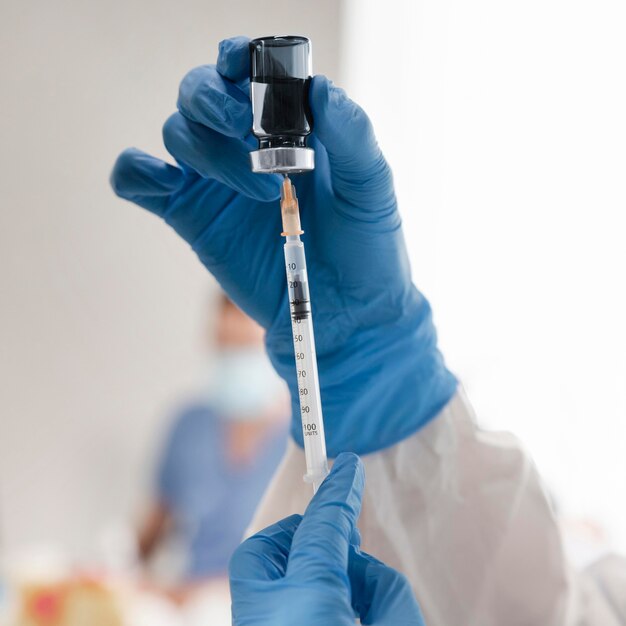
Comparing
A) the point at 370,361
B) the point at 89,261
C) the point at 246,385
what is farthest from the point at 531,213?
the point at 89,261

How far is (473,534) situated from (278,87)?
52 centimetres

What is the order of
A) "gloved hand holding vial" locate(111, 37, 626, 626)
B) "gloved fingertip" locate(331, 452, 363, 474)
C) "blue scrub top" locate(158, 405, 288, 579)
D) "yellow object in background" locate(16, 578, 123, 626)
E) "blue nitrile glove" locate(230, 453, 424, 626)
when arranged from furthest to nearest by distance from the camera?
"blue scrub top" locate(158, 405, 288, 579)
"yellow object in background" locate(16, 578, 123, 626)
"gloved hand holding vial" locate(111, 37, 626, 626)
"gloved fingertip" locate(331, 452, 363, 474)
"blue nitrile glove" locate(230, 453, 424, 626)

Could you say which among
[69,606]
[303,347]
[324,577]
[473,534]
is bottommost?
[69,606]

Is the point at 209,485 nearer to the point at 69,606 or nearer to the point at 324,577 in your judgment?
the point at 69,606

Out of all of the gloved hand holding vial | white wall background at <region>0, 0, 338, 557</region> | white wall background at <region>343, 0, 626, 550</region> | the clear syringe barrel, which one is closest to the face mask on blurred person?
white wall background at <region>0, 0, 338, 557</region>

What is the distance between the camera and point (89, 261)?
8.61 ft

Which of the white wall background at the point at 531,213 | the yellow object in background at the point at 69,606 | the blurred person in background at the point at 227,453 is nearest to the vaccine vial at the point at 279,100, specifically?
the white wall background at the point at 531,213

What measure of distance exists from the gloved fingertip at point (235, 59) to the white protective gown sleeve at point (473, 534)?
0.44m

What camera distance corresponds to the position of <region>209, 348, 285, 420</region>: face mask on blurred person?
8.05 feet

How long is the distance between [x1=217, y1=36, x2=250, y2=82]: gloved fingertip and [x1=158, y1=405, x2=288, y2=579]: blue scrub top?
185 cm

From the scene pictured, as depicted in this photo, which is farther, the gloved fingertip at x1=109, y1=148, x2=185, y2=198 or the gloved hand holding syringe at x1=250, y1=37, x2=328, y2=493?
the gloved fingertip at x1=109, y1=148, x2=185, y2=198

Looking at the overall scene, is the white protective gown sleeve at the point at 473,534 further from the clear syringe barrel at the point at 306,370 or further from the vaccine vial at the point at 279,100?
the vaccine vial at the point at 279,100

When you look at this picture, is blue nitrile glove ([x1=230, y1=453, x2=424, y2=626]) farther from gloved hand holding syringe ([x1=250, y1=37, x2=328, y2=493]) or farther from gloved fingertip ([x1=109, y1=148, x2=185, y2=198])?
gloved fingertip ([x1=109, y1=148, x2=185, y2=198])

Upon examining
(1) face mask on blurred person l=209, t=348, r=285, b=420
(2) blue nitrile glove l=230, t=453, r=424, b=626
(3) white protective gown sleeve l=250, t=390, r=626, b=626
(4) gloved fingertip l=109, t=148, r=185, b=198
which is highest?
(4) gloved fingertip l=109, t=148, r=185, b=198
